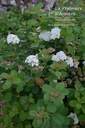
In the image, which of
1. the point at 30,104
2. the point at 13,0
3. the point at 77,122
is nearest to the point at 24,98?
the point at 30,104

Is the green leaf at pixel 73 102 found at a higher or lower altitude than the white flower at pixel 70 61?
lower

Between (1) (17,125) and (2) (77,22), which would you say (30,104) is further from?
(2) (77,22)

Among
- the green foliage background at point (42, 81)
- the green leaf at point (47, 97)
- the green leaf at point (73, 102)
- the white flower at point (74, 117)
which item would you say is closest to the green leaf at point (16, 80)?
the green foliage background at point (42, 81)

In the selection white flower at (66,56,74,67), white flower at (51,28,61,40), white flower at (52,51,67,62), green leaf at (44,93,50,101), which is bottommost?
green leaf at (44,93,50,101)

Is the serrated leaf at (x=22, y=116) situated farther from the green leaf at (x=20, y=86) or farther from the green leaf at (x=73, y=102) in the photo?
the green leaf at (x=73, y=102)

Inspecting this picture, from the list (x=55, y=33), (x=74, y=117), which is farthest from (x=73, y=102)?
(x=55, y=33)

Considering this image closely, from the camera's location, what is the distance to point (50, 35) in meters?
1.90

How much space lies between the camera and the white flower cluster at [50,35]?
185 centimetres

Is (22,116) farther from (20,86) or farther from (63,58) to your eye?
(63,58)

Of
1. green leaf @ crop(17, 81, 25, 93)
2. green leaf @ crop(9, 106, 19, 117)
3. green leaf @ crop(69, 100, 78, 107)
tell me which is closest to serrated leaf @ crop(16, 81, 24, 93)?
green leaf @ crop(17, 81, 25, 93)

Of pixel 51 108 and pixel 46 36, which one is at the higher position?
pixel 46 36

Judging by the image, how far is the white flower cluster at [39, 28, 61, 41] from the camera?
6.06 feet

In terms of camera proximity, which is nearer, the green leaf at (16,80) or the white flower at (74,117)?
the green leaf at (16,80)

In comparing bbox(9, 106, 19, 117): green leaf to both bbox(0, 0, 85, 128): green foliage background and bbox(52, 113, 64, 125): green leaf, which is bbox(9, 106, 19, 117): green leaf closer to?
bbox(0, 0, 85, 128): green foliage background
